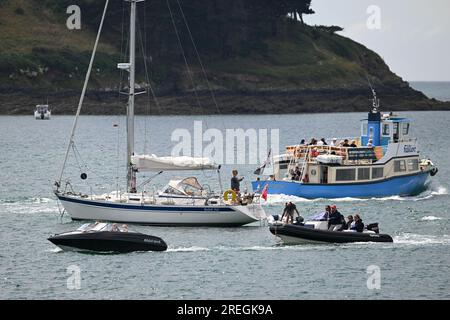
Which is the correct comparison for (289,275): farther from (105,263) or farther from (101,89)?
(101,89)

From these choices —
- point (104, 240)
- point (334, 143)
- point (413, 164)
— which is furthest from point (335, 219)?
point (413, 164)

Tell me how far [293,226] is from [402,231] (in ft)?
27.3

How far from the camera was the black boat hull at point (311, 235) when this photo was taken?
58.4 metres

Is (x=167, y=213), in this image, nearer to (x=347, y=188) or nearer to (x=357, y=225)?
(x=357, y=225)

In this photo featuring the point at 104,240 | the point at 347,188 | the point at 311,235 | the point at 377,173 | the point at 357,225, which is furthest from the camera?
the point at 377,173

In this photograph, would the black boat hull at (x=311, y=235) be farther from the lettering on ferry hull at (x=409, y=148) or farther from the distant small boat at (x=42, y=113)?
the distant small boat at (x=42, y=113)

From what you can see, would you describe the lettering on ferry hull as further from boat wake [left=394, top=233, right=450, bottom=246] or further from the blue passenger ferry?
boat wake [left=394, top=233, right=450, bottom=246]

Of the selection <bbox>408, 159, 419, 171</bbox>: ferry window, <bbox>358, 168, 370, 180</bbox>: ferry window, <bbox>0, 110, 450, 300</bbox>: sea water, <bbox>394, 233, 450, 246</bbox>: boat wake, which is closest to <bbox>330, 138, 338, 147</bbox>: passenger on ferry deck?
<bbox>358, 168, 370, 180</bbox>: ferry window

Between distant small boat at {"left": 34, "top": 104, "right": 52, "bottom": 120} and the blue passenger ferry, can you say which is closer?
the blue passenger ferry

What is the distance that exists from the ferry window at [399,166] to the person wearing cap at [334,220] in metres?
19.9

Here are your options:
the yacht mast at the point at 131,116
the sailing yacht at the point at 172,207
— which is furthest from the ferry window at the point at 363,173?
the yacht mast at the point at 131,116

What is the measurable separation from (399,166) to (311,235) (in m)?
21.6

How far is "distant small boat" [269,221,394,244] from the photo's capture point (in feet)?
192

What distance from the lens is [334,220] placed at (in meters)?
59.1
